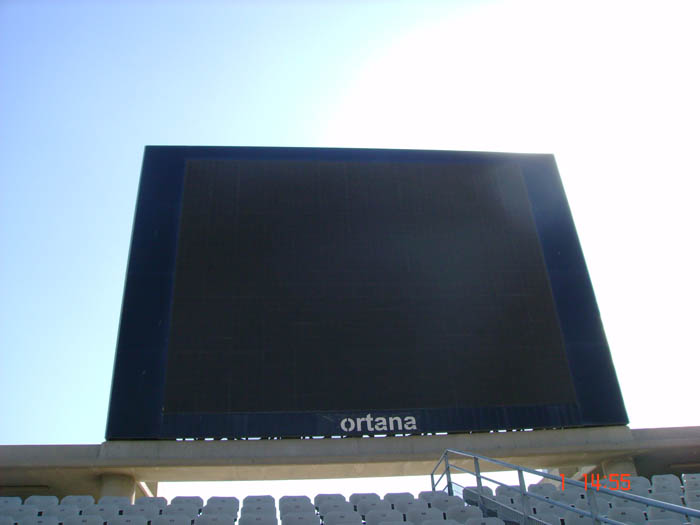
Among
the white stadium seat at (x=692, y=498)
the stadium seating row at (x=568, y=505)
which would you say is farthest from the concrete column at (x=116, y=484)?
the white stadium seat at (x=692, y=498)

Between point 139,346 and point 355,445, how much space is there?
12.9ft

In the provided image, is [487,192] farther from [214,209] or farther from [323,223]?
[214,209]

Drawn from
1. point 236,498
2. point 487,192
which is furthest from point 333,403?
point 487,192

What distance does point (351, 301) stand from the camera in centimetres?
1104

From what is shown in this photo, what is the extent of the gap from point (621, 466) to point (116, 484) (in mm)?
8663

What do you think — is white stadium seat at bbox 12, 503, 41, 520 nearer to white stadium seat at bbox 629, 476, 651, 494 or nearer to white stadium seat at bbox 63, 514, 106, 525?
white stadium seat at bbox 63, 514, 106, 525

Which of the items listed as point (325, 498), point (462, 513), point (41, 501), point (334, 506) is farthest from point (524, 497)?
point (41, 501)

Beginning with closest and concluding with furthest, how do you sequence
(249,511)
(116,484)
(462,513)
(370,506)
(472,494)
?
(462,513) → (249,511) → (370,506) → (472,494) → (116,484)

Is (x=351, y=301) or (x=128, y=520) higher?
(x=351, y=301)

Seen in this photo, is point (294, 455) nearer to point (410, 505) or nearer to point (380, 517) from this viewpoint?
point (410, 505)

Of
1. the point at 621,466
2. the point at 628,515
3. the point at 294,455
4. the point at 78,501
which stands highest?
the point at 294,455

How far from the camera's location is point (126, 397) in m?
9.96

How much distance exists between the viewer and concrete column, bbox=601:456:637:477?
11.0 meters

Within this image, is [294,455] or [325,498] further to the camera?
[294,455]
